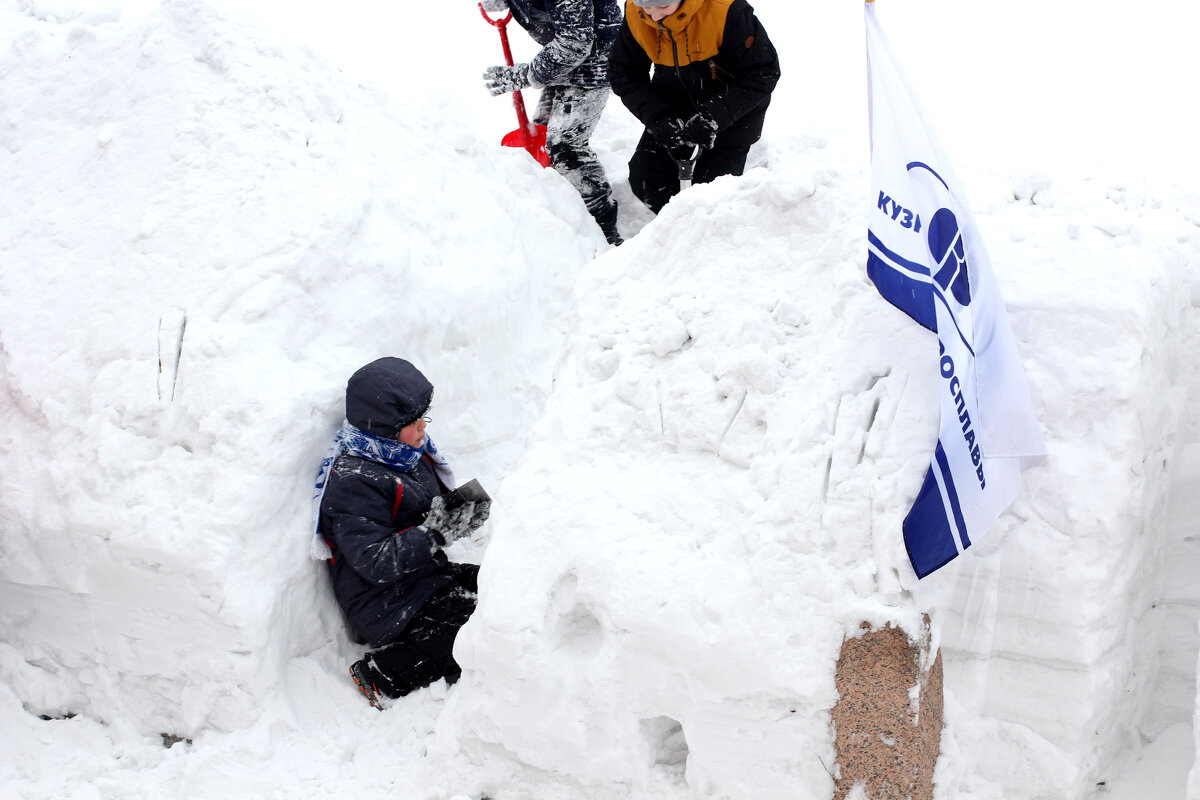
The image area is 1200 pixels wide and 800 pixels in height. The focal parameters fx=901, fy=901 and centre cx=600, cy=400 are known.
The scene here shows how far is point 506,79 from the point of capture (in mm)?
5211

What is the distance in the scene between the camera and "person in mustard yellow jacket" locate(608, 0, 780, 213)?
425 cm

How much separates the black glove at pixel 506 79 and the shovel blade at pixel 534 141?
36cm

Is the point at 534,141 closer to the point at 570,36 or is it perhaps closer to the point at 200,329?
the point at 570,36

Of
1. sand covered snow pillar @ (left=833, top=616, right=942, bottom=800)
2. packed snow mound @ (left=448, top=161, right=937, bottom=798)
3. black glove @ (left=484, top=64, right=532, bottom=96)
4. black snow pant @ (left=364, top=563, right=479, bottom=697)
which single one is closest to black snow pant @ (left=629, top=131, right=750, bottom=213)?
black glove @ (left=484, top=64, right=532, bottom=96)

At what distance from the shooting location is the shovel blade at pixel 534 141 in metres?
5.49

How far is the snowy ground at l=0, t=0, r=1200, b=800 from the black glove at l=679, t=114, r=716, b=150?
86cm

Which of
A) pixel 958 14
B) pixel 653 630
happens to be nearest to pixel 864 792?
pixel 653 630

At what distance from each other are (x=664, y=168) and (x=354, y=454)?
261 centimetres

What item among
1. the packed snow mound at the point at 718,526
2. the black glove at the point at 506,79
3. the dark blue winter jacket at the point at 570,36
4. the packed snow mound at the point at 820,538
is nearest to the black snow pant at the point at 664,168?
the dark blue winter jacket at the point at 570,36

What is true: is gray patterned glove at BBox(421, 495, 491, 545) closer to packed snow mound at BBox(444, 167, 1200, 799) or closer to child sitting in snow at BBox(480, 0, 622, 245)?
packed snow mound at BBox(444, 167, 1200, 799)

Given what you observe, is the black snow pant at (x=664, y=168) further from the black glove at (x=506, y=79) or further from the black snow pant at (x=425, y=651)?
the black snow pant at (x=425, y=651)

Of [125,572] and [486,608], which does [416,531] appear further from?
[125,572]

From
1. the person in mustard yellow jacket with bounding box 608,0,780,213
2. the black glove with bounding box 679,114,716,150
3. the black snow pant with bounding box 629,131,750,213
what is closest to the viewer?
the person in mustard yellow jacket with bounding box 608,0,780,213

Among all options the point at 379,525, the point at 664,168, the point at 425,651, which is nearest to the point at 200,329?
the point at 379,525
